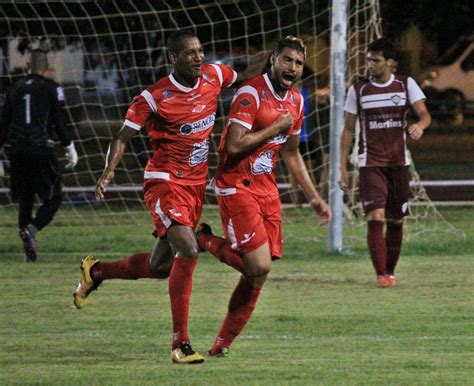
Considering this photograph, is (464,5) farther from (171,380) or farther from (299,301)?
(171,380)

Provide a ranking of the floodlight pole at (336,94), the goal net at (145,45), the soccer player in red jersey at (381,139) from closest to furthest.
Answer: the soccer player in red jersey at (381,139) → the floodlight pole at (336,94) → the goal net at (145,45)

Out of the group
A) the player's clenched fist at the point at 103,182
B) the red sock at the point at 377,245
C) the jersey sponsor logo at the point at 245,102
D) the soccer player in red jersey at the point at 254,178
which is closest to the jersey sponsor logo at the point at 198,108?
the soccer player in red jersey at the point at 254,178

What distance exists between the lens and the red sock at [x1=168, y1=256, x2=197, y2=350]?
7.73m

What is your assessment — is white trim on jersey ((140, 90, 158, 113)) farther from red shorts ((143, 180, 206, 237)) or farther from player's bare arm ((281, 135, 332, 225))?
player's bare arm ((281, 135, 332, 225))

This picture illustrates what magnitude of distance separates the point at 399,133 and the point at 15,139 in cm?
397

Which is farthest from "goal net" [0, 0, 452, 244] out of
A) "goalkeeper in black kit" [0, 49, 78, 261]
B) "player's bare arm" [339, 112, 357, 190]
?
"player's bare arm" [339, 112, 357, 190]

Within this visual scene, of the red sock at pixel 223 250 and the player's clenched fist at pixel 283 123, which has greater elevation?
the player's clenched fist at pixel 283 123

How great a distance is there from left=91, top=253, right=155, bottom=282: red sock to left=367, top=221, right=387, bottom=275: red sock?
2967mm

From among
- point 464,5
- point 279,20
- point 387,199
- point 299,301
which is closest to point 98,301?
point 299,301

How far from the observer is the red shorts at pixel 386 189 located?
1137cm

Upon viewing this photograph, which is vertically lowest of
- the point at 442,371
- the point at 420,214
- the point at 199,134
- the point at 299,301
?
the point at 420,214

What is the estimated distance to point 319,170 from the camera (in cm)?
1827

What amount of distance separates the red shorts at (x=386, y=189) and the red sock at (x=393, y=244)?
0.11 metres

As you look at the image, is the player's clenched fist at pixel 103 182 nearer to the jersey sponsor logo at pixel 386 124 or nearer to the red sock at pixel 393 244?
the jersey sponsor logo at pixel 386 124
